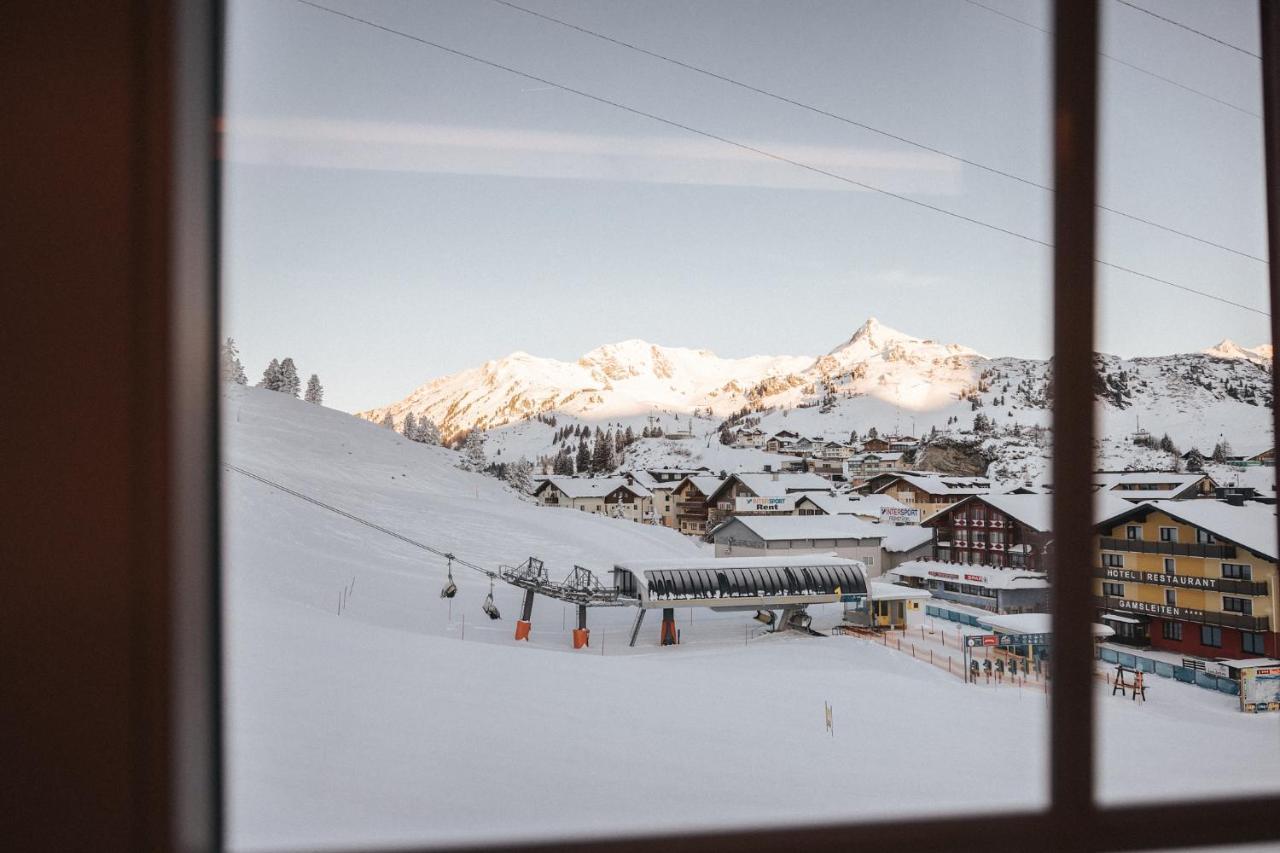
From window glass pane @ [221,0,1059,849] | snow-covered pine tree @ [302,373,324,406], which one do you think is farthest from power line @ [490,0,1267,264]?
snow-covered pine tree @ [302,373,324,406]

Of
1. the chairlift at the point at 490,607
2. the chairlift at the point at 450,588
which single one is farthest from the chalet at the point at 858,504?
the chairlift at the point at 450,588

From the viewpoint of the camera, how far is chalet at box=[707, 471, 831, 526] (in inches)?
110

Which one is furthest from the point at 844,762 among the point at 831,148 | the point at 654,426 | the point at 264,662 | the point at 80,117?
the point at 80,117

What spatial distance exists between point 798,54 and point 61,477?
273cm

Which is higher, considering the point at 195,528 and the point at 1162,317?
the point at 1162,317

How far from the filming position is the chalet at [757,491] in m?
2.78

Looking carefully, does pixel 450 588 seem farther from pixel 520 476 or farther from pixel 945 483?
pixel 945 483

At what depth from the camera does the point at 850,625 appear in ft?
10.1

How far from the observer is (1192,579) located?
206cm

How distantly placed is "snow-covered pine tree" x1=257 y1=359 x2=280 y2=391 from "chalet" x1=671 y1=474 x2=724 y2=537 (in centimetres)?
147

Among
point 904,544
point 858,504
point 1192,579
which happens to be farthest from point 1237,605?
point 858,504

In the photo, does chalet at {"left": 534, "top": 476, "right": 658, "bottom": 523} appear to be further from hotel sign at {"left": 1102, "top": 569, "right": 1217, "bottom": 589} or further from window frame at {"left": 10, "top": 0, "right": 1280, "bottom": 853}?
window frame at {"left": 10, "top": 0, "right": 1280, "bottom": 853}

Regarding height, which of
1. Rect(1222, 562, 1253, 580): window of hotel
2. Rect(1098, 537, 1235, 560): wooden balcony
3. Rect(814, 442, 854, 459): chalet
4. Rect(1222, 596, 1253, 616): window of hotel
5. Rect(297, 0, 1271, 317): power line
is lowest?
Rect(1222, 596, 1253, 616): window of hotel

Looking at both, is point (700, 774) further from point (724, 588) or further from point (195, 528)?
point (195, 528)
